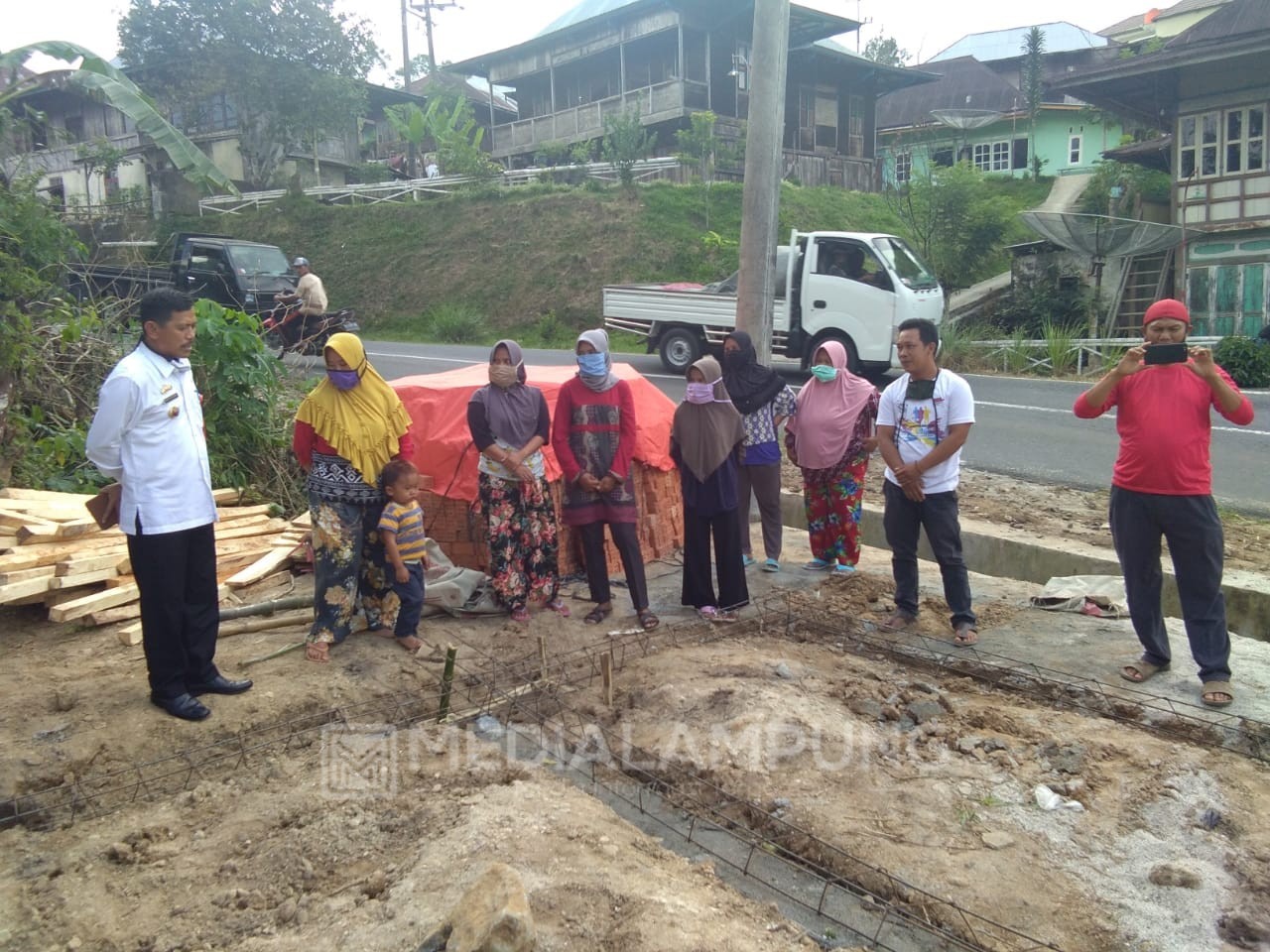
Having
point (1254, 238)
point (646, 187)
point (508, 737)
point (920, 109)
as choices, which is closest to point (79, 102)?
point (646, 187)

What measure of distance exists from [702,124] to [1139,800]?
24.0 meters

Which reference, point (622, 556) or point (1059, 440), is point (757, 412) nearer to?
point (622, 556)

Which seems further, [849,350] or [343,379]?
[849,350]

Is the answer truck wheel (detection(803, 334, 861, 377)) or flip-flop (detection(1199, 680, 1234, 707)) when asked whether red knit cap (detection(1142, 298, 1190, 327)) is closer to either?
flip-flop (detection(1199, 680, 1234, 707))

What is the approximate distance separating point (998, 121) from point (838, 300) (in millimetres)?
24704

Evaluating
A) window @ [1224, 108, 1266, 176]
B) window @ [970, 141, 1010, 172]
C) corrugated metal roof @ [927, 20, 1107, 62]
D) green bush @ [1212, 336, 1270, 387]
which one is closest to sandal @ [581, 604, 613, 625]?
green bush @ [1212, 336, 1270, 387]

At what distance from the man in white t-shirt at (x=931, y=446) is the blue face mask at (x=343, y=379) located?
268 centimetres

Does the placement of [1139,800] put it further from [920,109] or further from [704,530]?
[920,109]

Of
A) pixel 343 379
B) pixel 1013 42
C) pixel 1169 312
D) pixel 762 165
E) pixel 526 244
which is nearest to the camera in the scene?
pixel 1169 312

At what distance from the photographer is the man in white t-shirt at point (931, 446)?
4.96 meters

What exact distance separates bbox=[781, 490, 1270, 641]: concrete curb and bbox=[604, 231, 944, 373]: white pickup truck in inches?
234

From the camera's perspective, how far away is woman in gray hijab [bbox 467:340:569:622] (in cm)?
525

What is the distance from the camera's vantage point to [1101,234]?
1703 cm

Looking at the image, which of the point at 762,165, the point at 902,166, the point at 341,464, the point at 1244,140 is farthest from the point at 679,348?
the point at 902,166
